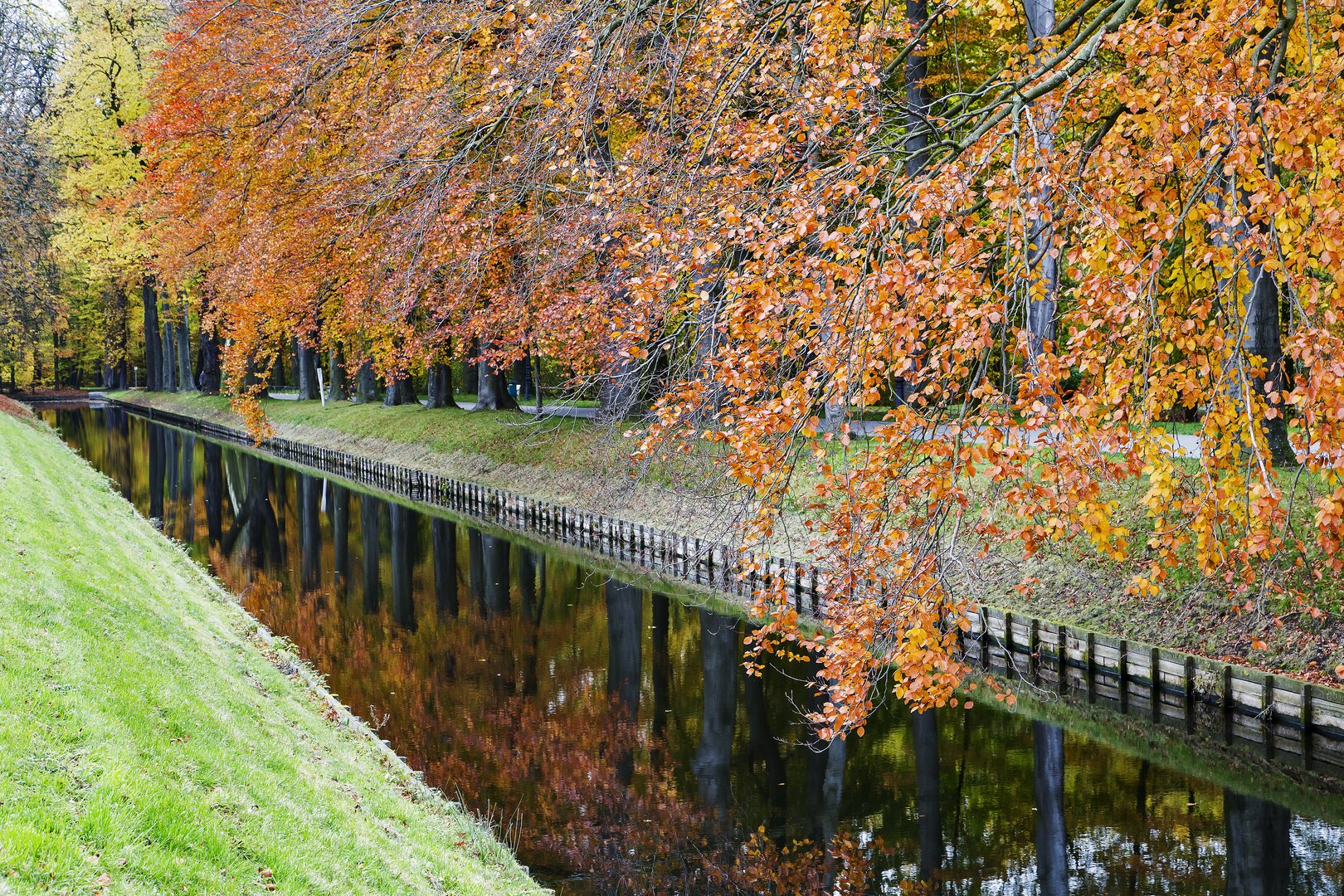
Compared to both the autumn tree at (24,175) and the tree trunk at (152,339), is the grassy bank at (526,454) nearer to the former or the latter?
the autumn tree at (24,175)

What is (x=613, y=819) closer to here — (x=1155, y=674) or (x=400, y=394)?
(x=1155, y=674)

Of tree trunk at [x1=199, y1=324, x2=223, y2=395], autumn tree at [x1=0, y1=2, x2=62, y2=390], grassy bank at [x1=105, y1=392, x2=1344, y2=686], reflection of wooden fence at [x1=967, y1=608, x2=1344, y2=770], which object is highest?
autumn tree at [x1=0, y1=2, x2=62, y2=390]

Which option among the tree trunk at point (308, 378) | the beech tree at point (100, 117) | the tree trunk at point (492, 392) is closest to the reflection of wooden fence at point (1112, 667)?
the tree trunk at point (492, 392)

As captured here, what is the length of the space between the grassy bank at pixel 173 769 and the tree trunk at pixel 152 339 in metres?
55.4

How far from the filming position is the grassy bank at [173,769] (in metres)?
4.83

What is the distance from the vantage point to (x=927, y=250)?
19.7ft

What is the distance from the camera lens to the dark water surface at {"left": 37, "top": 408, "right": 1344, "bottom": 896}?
877 cm

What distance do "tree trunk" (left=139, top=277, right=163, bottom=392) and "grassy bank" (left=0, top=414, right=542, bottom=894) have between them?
55.4 metres

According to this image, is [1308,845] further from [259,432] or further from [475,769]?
[259,432]

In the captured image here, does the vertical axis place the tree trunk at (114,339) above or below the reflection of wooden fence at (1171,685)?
above

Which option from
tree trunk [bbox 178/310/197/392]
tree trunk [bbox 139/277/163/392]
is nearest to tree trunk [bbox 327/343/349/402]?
tree trunk [bbox 178/310/197/392]

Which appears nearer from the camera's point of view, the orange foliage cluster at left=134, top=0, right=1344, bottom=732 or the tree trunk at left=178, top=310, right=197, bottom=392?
the orange foliage cluster at left=134, top=0, right=1344, bottom=732

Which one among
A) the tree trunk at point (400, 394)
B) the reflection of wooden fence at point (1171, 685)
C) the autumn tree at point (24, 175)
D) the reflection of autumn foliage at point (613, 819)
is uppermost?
the autumn tree at point (24, 175)

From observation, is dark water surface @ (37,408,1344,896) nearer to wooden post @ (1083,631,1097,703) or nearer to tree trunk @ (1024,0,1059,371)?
wooden post @ (1083,631,1097,703)
